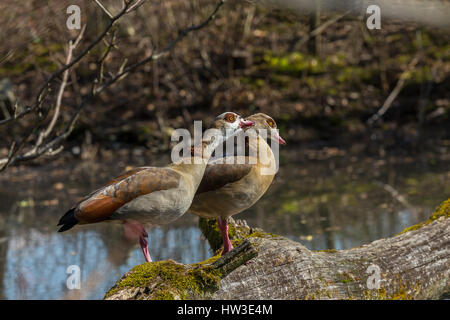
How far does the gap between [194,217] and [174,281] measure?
6.04 m

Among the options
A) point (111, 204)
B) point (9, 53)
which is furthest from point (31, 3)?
point (111, 204)

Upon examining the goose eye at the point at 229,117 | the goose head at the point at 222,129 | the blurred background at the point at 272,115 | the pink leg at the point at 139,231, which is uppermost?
Answer: the blurred background at the point at 272,115

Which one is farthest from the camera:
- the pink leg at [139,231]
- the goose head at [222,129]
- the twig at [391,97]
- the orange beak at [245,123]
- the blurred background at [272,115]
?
the twig at [391,97]

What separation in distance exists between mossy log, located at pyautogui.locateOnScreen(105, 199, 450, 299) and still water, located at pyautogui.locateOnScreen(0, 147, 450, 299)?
294 centimetres

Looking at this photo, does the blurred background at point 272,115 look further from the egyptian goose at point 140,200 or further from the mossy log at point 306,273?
the egyptian goose at point 140,200

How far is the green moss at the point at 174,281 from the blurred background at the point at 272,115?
4318 millimetres

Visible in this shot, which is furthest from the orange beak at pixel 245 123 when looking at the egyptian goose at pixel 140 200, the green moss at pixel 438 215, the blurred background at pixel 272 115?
the blurred background at pixel 272 115

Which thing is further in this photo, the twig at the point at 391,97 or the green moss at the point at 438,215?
the twig at the point at 391,97

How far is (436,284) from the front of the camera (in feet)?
16.4

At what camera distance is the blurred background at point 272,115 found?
972 cm

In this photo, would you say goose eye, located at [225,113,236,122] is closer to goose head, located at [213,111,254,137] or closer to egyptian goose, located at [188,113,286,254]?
goose head, located at [213,111,254,137]

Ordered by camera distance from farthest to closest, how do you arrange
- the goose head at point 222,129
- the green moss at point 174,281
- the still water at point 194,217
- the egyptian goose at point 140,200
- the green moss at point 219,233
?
the still water at point 194,217 < the green moss at point 219,233 < the goose head at point 222,129 < the egyptian goose at point 140,200 < the green moss at point 174,281

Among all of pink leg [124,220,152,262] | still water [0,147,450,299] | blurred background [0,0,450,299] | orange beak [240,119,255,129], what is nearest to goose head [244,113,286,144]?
orange beak [240,119,255,129]
